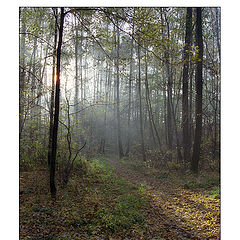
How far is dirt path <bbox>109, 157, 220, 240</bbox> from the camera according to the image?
9.38 ft

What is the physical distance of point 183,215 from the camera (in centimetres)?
348

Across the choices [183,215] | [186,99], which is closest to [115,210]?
[183,215]

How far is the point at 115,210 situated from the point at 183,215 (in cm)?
141

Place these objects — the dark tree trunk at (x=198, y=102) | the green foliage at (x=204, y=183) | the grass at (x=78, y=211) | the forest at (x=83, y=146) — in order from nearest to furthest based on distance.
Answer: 1. the grass at (x=78, y=211)
2. the forest at (x=83, y=146)
3. the green foliage at (x=204, y=183)
4. the dark tree trunk at (x=198, y=102)

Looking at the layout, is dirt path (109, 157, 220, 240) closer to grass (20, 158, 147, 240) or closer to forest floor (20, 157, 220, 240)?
forest floor (20, 157, 220, 240)

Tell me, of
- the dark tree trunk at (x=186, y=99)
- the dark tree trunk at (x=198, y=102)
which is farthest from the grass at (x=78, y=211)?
the dark tree trunk at (x=186, y=99)

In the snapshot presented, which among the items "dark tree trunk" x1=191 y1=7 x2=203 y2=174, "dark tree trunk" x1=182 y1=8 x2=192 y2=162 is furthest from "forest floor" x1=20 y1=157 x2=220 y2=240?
"dark tree trunk" x1=182 y1=8 x2=192 y2=162

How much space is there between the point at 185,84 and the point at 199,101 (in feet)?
5.61

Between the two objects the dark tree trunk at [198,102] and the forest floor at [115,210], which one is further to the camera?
the dark tree trunk at [198,102]

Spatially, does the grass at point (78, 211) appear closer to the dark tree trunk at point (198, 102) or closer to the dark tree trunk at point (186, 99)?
the dark tree trunk at point (198, 102)

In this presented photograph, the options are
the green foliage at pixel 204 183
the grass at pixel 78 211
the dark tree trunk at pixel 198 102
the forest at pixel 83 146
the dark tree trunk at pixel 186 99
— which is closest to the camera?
the grass at pixel 78 211

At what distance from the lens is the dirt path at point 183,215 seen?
2.86 metres

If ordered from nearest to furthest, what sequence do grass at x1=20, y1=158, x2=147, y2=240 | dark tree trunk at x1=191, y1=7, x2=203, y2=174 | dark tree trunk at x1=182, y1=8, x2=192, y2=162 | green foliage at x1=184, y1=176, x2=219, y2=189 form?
grass at x1=20, y1=158, x2=147, y2=240 → green foliage at x1=184, y1=176, x2=219, y2=189 → dark tree trunk at x1=191, y1=7, x2=203, y2=174 → dark tree trunk at x1=182, y1=8, x2=192, y2=162
